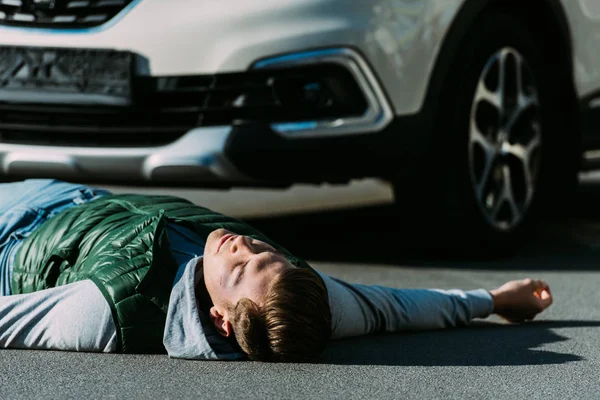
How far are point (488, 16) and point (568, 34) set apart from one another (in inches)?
22.6

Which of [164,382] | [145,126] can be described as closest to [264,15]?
[145,126]

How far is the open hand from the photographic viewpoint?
463 centimetres

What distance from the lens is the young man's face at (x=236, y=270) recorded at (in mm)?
3818

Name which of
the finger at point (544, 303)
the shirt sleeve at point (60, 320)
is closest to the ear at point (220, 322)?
the shirt sleeve at point (60, 320)

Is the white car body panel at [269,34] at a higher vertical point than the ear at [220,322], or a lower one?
higher

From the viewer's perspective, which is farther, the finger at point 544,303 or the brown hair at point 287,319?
the finger at point 544,303

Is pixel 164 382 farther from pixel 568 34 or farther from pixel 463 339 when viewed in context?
pixel 568 34

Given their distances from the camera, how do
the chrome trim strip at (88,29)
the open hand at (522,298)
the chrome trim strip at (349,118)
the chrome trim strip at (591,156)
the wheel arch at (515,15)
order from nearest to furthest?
the open hand at (522,298), the chrome trim strip at (349,118), the chrome trim strip at (88,29), the wheel arch at (515,15), the chrome trim strip at (591,156)

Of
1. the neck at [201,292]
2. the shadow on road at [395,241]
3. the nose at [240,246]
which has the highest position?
the nose at [240,246]

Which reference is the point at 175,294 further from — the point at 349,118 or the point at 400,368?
the point at 349,118

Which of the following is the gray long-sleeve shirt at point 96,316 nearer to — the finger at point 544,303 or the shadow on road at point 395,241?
the finger at point 544,303

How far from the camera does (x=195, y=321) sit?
3893 millimetres

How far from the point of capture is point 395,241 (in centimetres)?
662

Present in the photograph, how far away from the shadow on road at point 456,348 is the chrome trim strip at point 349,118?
1090 millimetres
